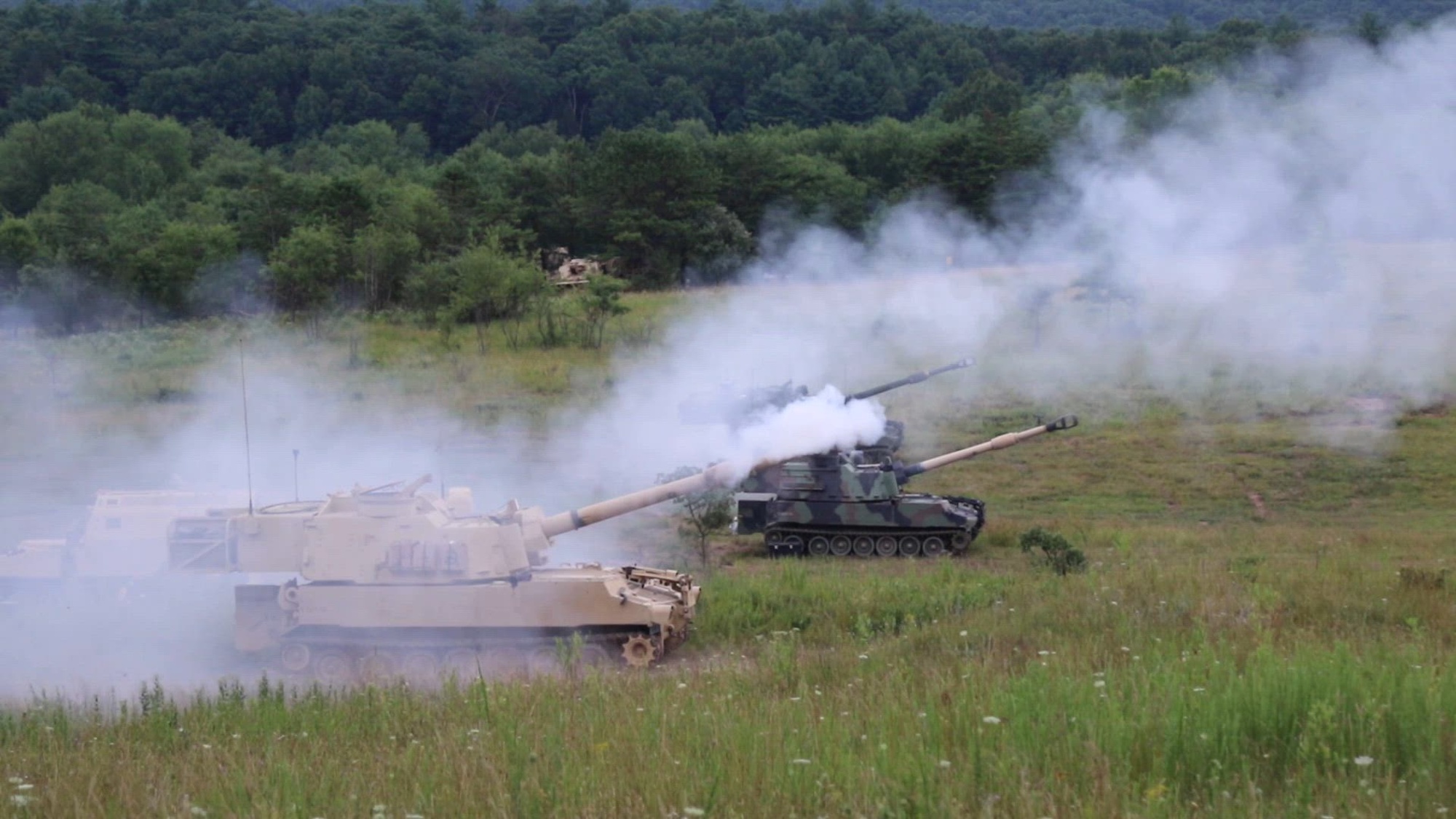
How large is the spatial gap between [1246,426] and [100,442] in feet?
70.4

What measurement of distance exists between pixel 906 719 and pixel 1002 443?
513 inches

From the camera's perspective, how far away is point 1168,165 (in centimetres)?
2220

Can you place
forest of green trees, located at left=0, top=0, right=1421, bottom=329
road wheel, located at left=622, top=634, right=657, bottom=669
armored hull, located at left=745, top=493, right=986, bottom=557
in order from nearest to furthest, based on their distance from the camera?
road wheel, located at left=622, top=634, right=657, bottom=669 → armored hull, located at left=745, top=493, right=986, bottom=557 → forest of green trees, located at left=0, top=0, right=1421, bottom=329

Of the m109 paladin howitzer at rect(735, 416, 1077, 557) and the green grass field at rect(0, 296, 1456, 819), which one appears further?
the m109 paladin howitzer at rect(735, 416, 1077, 557)

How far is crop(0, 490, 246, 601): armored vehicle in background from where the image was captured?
1413cm

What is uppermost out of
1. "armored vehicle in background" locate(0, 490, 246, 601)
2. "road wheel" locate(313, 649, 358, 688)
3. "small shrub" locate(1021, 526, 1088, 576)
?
"armored vehicle in background" locate(0, 490, 246, 601)

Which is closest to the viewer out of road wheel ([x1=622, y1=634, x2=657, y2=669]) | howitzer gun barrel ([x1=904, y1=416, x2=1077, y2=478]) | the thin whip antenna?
road wheel ([x1=622, y1=634, x2=657, y2=669])

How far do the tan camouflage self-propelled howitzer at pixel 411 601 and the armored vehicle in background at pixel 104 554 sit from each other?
88 cm

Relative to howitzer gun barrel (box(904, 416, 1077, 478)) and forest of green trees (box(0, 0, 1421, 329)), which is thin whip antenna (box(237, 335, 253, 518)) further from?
forest of green trees (box(0, 0, 1421, 329))

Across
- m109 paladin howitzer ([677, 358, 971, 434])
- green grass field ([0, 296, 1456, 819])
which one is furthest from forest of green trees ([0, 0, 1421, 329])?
green grass field ([0, 296, 1456, 819])

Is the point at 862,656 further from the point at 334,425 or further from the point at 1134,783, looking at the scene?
the point at 334,425

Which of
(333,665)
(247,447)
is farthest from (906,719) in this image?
(247,447)

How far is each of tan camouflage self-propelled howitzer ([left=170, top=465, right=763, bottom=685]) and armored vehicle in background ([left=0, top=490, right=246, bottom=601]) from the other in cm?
88

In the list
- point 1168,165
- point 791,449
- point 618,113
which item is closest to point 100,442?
point 791,449
